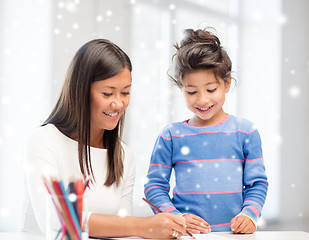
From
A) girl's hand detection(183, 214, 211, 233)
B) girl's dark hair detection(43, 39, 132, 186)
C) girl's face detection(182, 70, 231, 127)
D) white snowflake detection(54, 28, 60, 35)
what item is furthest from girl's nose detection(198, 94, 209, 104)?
white snowflake detection(54, 28, 60, 35)

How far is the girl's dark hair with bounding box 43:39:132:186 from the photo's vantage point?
110 cm

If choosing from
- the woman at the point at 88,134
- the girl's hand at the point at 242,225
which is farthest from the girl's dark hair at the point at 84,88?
the girl's hand at the point at 242,225

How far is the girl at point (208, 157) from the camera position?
1.23 metres

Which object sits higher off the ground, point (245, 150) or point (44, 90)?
point (44, 90)

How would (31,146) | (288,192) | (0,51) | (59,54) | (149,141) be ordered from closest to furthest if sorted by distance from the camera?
(31,146) < (0,51) < (59,54) < (149,141) < (288,192)

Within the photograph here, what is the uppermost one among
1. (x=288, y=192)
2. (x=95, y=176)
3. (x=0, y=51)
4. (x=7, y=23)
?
(x=7, y=23)

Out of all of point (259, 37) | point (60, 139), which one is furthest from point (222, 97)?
point (259, 37)

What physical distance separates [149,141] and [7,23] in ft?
3.15

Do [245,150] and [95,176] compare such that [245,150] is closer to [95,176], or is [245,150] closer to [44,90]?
[95,176]

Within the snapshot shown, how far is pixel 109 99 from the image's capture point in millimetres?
1110

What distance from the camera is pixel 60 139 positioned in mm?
1136

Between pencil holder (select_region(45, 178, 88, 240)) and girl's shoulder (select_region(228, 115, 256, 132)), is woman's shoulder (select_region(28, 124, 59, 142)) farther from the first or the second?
girl's shoulder (select_region(228, 115, 256, 132))

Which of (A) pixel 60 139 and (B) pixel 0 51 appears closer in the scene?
(A) pixel 60 139

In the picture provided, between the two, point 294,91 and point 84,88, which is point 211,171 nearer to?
point 84,88
